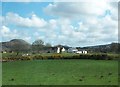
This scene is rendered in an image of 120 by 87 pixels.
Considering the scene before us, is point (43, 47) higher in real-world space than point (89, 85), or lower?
higher

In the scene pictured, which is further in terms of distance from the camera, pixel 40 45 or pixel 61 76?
pixel 40 45

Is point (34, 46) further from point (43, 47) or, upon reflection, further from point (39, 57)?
point (39, 57)

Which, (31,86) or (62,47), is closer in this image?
(31,86)

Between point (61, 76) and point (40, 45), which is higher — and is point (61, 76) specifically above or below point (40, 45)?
below

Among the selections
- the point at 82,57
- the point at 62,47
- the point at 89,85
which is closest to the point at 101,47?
the point at 82,57

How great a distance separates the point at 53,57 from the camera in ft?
237

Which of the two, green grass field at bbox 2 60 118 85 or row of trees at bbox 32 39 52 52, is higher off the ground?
row of trees at bbox 32 39 52 52

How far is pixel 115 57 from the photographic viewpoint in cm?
6359

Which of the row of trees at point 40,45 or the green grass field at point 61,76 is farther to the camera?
the row of trees at point 40,45

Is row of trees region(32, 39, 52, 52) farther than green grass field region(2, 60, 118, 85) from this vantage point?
Yes

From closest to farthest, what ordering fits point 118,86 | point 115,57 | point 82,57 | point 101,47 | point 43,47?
point 118,86
point 115,57
point 82,57
point 101,47
point 43,47

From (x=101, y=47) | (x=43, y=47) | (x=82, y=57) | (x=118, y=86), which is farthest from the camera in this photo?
(x=43, y=47)

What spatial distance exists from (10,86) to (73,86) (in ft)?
11.1

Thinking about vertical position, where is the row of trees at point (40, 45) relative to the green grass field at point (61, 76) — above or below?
above
